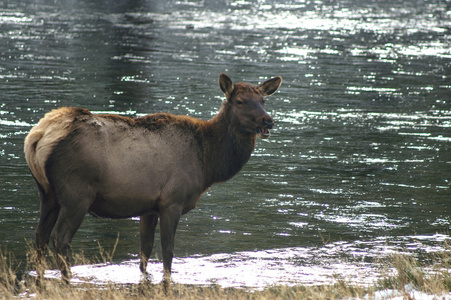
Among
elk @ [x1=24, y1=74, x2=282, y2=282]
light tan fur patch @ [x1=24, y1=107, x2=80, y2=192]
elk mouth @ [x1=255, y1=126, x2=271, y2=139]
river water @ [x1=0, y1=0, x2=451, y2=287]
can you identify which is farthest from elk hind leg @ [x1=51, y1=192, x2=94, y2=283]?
elk mouth @ [x1=255, y1=126, x2=271, y2=139]

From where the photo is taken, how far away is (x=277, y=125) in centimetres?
2039

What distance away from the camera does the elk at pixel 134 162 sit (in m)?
8.35

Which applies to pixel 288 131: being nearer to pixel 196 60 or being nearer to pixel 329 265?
pixel 329 265

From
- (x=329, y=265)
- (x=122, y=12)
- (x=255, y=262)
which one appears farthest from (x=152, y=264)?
(x=122, y=12)

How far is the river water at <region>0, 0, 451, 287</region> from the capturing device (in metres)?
10.9

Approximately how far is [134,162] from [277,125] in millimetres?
11908

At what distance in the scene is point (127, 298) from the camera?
8141 millimetres

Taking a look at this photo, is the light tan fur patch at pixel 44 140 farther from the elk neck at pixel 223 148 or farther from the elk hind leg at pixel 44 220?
the elk neck at pixel 223 148

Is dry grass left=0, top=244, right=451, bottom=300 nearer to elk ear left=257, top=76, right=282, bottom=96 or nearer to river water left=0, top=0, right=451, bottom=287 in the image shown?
river water left=0, top=0, right=451, bottom=287

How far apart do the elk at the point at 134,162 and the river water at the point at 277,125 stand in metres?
1.06

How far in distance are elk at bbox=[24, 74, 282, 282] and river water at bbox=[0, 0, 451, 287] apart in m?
1.06

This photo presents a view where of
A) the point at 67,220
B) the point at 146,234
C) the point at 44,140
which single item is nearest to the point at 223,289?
the point at 146,234

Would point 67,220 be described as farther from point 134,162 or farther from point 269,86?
point 269,86

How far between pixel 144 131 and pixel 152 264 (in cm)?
199
